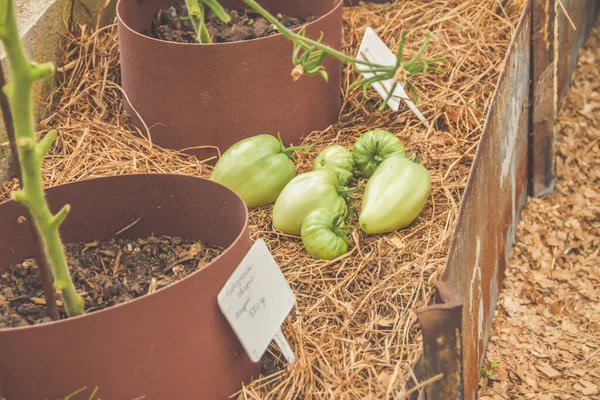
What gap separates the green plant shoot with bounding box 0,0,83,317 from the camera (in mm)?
1020

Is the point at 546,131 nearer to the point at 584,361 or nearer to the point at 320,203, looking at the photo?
the point at 584,361

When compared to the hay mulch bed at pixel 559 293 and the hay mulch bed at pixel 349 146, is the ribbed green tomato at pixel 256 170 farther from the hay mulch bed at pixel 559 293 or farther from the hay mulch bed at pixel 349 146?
the hay mulch bed at pixel 559 293

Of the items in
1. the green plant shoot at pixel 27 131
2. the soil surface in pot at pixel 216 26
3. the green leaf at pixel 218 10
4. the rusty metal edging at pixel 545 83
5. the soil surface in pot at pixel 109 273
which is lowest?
the rusty metal edging at pixel 545 83

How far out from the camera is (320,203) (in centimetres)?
173

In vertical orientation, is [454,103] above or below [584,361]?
above

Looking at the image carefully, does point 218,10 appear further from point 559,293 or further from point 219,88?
point 559,293

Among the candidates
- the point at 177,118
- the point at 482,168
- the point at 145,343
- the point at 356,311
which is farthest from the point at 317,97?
the point at 145,343

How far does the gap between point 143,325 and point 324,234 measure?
2.05 feet

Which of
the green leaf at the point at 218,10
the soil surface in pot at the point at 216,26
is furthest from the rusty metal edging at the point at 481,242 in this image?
the soil surface in pot at the point at 216,26

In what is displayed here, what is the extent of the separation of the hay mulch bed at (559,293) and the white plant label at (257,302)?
69cm

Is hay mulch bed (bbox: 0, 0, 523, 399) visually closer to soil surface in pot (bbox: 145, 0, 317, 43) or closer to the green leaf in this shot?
soil surface in pot (bbox: 145, 0, 317, 43)

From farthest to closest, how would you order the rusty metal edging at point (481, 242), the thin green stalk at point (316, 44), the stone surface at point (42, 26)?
the stone surface at point (42, 26)
the rusty metal edging at point (481, 242)
the thin green stalk at point (316, 44)

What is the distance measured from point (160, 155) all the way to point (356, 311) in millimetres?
731

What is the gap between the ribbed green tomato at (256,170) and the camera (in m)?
1.83
